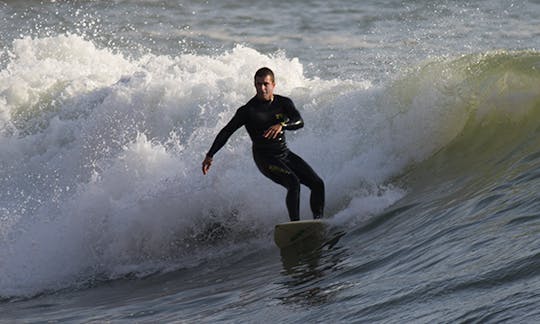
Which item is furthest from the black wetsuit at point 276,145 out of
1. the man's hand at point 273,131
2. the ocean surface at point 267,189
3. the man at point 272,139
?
the ocean surface at point 267,189

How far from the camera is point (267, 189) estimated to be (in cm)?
1147

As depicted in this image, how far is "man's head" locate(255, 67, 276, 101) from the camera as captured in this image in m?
9.49

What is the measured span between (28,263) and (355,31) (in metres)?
11.6

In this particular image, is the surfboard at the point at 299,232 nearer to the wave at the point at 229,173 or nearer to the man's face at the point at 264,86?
the wave at the point at 229,173

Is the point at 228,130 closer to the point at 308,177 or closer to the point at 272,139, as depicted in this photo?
the point at 272,139

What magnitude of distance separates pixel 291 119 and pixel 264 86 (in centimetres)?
39

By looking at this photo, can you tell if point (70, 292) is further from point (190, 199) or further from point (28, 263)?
point (190, 199)

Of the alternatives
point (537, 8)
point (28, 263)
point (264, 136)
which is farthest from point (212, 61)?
point (537, 8)

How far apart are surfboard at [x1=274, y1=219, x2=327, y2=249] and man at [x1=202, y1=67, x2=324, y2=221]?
9cm

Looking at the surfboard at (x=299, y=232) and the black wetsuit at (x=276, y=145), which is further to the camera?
the surfboard at (x=299, y=232)

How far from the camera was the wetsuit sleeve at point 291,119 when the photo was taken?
950cm

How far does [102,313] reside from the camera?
9.27m

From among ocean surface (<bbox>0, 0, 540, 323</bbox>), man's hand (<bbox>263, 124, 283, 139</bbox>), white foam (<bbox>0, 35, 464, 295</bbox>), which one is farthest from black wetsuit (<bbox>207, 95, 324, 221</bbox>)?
white foam (<bbox>0, 35, 464, 295</bbox>)

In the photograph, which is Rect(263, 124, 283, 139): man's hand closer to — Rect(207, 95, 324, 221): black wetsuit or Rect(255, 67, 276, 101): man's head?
Rect(207, 95, 324, 221): black wetsuit
